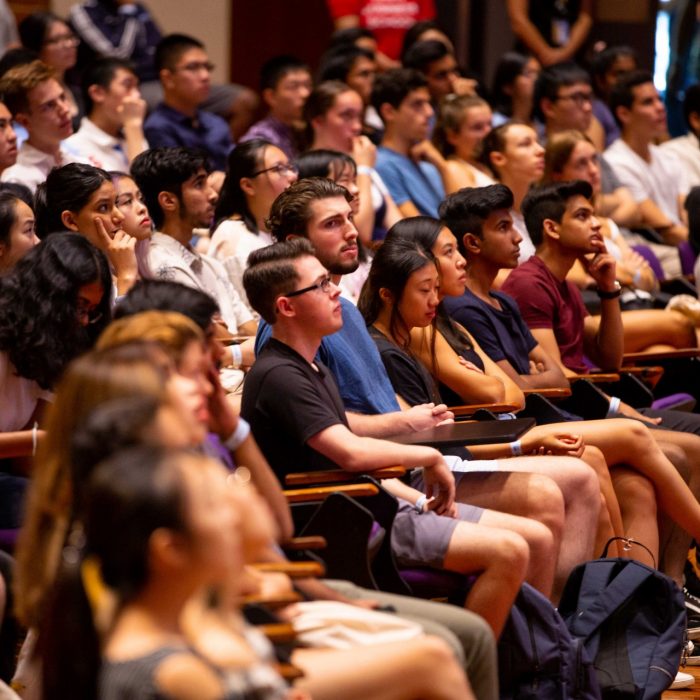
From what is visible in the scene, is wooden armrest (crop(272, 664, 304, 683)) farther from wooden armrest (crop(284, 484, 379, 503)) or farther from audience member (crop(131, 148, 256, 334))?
audience member (crop(131, 148, 256, 334))

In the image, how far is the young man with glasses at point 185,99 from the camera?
19.0 feet

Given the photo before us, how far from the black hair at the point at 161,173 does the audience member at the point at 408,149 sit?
1.54m

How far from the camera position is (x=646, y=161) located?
21.2 feet

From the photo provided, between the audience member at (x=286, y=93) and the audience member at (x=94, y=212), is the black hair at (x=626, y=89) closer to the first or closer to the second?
the audience member at (x=286, y=93)

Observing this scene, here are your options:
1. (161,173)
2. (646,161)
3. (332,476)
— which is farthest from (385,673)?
(646,161)

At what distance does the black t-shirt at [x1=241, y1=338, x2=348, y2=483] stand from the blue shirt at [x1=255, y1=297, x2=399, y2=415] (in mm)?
268

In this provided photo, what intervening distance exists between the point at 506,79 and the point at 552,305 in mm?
2871

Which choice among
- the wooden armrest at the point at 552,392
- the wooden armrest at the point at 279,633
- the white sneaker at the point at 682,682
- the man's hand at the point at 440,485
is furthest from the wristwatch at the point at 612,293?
the wooden armrest at the point at 279,633

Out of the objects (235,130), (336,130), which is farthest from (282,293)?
(235,130)

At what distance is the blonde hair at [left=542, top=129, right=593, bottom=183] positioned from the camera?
17.5 feet

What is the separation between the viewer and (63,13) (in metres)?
6.95

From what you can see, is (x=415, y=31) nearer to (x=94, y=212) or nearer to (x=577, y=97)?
(x=577, y=97)

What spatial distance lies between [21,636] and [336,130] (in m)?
2.88

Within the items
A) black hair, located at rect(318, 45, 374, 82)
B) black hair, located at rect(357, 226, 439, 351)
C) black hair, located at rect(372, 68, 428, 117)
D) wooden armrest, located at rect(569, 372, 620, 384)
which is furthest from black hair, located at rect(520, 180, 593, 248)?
black hair, located at rect(318, 45, 374, 82)
